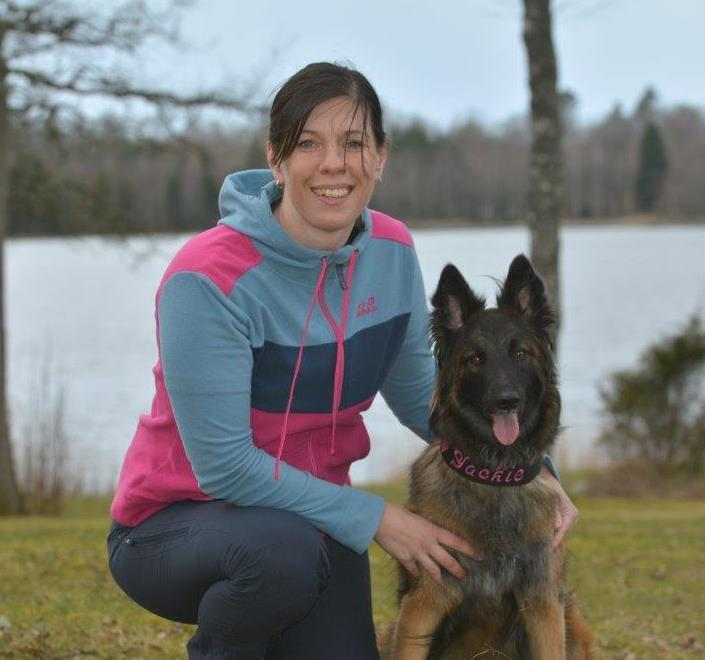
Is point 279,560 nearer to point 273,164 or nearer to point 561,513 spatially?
point 561,513

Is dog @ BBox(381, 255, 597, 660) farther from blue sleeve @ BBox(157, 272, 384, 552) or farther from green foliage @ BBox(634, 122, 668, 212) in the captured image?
green foliage @ BBox(634, 122, 668, 212)

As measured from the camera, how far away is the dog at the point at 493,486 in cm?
366

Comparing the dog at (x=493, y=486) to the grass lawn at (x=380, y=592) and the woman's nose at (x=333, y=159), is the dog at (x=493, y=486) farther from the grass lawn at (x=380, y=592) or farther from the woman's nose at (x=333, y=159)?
the woman's nose at (x=333, y=159)

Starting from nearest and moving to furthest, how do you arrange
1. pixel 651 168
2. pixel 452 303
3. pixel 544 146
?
pixel 452 303
pixel 544 146
pixel 651 168

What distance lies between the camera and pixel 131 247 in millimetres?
12531

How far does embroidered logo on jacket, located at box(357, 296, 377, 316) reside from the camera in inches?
146

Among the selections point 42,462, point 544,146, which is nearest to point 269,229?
point 544,146

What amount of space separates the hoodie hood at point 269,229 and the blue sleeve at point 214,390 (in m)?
0.27

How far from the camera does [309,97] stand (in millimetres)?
3396

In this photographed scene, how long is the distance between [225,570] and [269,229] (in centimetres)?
111

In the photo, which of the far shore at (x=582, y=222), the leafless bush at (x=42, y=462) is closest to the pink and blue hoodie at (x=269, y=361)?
the leafless bush at (x=42, y=462)

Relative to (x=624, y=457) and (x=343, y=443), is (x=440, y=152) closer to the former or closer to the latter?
(x=624, y=457)

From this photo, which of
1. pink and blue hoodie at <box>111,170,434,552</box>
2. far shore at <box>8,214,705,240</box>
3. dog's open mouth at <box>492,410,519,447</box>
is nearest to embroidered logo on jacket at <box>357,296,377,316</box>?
pink and blue hoodie at <box>111,170,434,552</box>

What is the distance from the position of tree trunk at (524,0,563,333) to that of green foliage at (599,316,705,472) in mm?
3836
